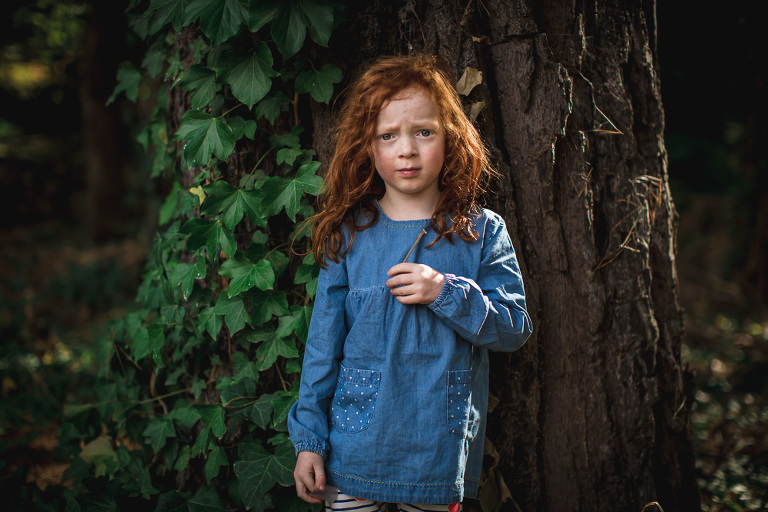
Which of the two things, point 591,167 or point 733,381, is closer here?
point 591,167

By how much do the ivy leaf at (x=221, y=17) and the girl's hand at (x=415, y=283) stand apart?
97 cm

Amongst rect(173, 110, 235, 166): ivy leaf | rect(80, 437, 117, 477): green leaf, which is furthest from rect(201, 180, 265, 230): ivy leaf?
rect(80, 437, 117, 477): green leaf

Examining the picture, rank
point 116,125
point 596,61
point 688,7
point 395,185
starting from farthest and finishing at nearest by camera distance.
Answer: point 116,125
point 688,7
point 596,61
point 395,185

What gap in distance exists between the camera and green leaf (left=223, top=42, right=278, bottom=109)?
1.78 m

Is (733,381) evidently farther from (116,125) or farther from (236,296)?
(116,125)

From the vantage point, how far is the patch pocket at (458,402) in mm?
1565

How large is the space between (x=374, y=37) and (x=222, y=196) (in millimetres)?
806

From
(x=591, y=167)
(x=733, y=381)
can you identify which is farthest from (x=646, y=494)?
(x=733, y=381)

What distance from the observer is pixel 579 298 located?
78.5 inches

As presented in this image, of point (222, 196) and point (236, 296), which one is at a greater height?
point (222, 196)

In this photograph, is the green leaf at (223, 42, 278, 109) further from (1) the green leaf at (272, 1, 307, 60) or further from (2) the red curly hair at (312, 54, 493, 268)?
(2) the red curly hair at (312, 54, 493, 268)

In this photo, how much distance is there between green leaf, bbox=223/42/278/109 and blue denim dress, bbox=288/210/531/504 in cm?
62

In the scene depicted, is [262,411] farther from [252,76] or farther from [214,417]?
[252,76]

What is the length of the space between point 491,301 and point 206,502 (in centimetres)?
141
